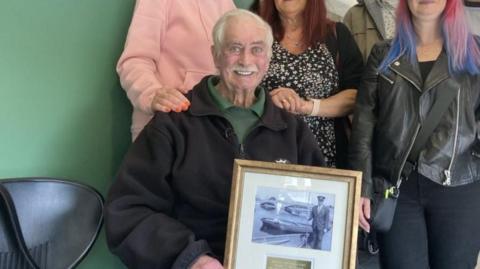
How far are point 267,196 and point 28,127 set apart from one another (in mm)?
775

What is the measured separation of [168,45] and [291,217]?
83cm

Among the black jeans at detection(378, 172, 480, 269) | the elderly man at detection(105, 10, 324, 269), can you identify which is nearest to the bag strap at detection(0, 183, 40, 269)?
the elderly man at detection(105, 10, 324, 269)

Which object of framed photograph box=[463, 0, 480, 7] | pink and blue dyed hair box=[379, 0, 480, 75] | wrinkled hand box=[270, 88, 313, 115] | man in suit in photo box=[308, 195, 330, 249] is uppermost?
framed photograph box=[463, 0, 480, 7]

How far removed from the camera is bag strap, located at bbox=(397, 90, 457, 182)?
1.69 m

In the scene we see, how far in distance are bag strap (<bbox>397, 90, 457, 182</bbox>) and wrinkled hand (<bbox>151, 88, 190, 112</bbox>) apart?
76cm

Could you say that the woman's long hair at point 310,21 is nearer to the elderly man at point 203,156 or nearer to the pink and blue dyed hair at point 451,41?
the pink and blue dyed hair at point 451,41

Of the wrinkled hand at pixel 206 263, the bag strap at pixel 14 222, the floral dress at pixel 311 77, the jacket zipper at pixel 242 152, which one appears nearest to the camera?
the wrinkled hand at pixel 206 263

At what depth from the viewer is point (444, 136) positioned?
170 centimetres

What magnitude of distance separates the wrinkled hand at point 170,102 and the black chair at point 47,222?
13.4 inches

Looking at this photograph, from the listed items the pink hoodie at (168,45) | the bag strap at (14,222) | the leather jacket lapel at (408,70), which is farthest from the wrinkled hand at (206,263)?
the leather jacket lapel at (408,70)

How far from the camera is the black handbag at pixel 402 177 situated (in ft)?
5.57

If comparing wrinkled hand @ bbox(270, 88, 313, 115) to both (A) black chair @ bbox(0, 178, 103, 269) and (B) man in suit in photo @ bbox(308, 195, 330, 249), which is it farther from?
(A) black chair @ bbox(0, 178, 103, 269)

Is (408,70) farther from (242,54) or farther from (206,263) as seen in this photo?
(206,263)

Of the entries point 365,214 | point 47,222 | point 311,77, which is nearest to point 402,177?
point 365,214
